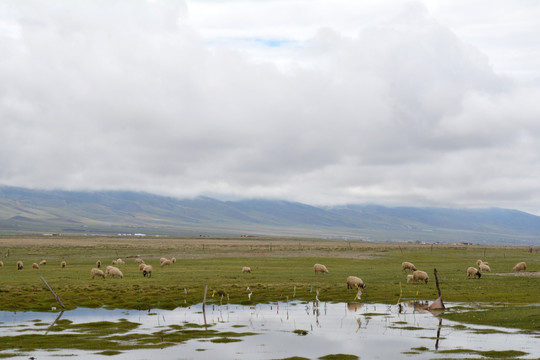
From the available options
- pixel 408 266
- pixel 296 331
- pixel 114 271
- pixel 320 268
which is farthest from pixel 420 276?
pixel 114 271

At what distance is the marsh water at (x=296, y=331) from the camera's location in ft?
76.7

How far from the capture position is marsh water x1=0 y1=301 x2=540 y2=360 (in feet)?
76.7

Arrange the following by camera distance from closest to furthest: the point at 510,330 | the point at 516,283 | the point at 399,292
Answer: the point at 510,330, the point at 399,292, the point at 516,283

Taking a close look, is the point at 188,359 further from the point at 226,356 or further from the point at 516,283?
the point at 516,283

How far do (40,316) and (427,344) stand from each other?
21.3 meters

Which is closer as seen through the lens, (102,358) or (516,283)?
(102,358)

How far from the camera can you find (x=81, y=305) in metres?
37.8

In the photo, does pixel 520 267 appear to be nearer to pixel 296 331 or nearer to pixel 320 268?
pixel 320 268

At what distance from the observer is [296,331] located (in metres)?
28.6

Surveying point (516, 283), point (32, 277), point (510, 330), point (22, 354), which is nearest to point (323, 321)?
point (510, 330)

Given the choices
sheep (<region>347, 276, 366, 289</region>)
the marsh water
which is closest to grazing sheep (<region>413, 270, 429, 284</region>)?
sheep (<region>347, 276, 366, 289</region>)

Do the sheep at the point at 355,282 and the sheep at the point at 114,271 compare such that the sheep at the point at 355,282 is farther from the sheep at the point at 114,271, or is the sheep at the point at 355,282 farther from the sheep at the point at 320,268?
the sheep at the point at 114,271

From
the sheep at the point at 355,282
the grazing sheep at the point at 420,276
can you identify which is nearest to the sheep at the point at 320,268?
the grazing sheep at the point at 420,276

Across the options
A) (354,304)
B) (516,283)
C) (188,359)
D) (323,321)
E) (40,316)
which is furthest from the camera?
(516,283)
